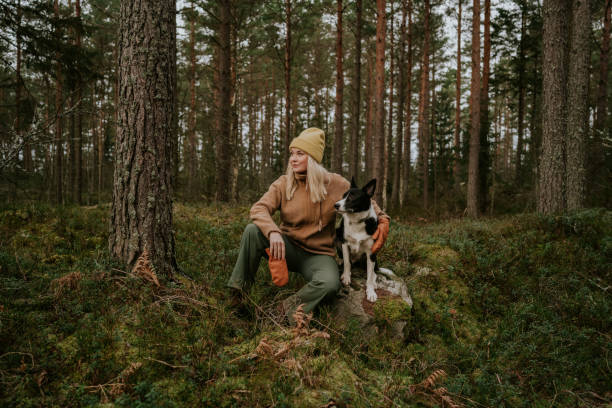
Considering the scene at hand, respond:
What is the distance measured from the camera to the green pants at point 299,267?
3406mm

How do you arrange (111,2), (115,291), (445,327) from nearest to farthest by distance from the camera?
(115,291) → (445,327) → (111,2)

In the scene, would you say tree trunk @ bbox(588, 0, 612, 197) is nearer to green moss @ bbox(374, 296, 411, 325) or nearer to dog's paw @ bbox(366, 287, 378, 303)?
green moss @ bbox(374, 296, 411, 325)

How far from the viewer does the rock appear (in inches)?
138

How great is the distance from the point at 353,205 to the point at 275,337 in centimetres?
167

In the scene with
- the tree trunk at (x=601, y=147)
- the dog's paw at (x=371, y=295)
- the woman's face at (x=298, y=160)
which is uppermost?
the tree trunk at (x=601, y=147)

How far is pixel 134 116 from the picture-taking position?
353 cm

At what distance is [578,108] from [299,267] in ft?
27.8

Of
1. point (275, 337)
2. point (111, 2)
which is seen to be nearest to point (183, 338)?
point (275, 337)

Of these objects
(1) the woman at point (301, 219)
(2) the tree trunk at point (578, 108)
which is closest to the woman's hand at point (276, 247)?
(1) the woman at point (301, 219)

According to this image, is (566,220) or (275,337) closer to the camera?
(275,337)

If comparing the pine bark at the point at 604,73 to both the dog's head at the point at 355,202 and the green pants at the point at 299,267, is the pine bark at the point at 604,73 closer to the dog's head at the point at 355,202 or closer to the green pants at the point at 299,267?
the dog's head at the point at 355,202

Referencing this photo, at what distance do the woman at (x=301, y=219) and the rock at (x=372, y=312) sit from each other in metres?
0.37

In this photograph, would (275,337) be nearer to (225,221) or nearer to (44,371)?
(44,371)

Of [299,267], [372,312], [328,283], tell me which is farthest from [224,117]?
[372,312]
